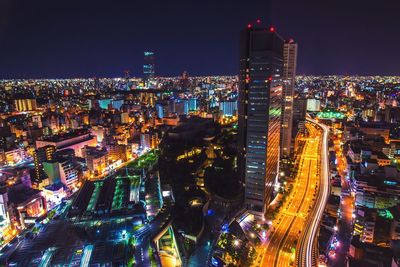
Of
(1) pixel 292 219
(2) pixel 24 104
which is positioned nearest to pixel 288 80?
(1) pixel 292 219

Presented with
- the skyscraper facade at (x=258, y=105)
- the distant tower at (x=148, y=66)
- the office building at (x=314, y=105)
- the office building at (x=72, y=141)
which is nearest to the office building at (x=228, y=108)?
the office building at (x=314, y=105)

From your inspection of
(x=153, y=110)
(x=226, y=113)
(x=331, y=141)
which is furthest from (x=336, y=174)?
(x=153, y=110)

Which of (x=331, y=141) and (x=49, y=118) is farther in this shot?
(x=49, y=118)

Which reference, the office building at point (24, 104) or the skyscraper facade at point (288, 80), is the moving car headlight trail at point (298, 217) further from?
the office building at point (24, 104)

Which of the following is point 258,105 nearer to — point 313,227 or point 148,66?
point 313,227

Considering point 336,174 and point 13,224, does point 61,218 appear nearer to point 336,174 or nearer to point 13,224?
point 13,224
